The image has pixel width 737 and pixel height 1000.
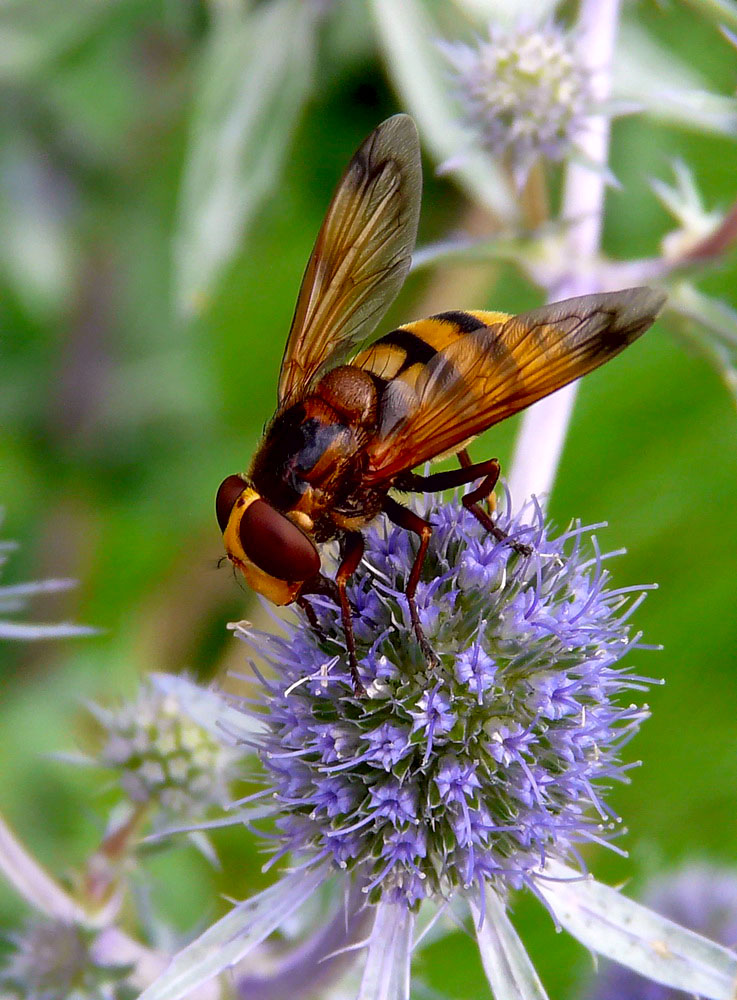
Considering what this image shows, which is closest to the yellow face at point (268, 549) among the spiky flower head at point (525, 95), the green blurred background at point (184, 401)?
the spiky flower head at point (525, 95)

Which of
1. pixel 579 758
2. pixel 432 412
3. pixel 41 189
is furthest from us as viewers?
pixel 41 189

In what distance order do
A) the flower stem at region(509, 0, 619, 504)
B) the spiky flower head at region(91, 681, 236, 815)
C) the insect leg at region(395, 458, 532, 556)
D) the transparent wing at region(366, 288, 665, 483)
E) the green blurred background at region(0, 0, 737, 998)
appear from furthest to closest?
the green blurred background at region(0, 0, 737, 998) < the flower stem at region(509, 0, 619, 504) < the spiky flower head at region(91, 681, 236, 815) < the insect leg at region(395, 458, 532, 556) < the transparent wing at region(366, 288, 665, 483)

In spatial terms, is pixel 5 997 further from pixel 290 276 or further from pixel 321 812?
pixel 290 276

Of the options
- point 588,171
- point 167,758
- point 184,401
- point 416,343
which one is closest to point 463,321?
point 416,343

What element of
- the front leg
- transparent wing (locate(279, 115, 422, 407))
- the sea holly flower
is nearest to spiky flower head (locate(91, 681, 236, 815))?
the sea holly flower

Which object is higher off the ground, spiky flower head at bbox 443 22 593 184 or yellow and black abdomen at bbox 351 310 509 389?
spiky flower head at bbox 443 22 593 184

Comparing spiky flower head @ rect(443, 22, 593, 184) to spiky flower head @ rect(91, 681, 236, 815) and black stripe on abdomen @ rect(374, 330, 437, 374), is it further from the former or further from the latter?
spiky flower head @ rect(91, 681, 236, 815)

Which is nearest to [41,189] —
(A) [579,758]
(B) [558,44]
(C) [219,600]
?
(C) [219,600]
